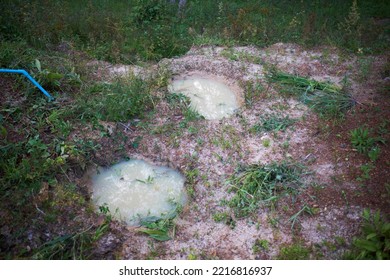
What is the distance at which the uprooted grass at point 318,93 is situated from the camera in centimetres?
550

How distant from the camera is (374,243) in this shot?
3357 mm

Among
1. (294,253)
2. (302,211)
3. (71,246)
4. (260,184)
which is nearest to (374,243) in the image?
(294,253)

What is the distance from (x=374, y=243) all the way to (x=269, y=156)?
1.81m

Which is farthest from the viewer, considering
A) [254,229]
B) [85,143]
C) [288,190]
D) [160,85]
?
[160,85]

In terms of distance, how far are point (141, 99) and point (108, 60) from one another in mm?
1779

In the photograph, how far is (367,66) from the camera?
21.5 feet

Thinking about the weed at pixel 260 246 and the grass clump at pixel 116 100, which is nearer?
the weed at pixel 260 246

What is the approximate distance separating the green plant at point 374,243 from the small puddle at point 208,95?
2891mm

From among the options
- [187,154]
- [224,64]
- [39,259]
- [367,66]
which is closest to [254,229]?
[187,154]

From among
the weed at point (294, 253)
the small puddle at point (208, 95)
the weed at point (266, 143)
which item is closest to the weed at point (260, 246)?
the weed at point (294, 253)

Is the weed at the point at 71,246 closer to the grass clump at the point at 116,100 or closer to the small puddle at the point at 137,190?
the small puddle at the point at 137,190

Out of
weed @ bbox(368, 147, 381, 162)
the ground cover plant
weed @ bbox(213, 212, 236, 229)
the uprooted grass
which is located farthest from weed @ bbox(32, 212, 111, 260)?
the uprooted grass

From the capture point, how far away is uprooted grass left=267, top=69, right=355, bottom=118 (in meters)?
5.50

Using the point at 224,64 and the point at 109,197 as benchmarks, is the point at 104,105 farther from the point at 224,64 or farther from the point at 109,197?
the point at 224,64
